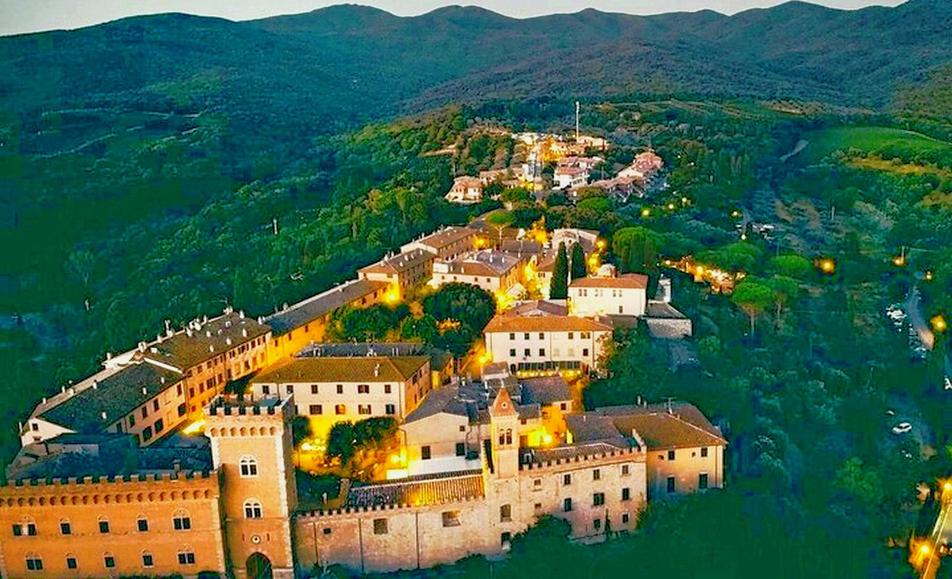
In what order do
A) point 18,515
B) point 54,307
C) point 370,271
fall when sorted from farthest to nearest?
point 54,307 < point 370,271 < point 18,515

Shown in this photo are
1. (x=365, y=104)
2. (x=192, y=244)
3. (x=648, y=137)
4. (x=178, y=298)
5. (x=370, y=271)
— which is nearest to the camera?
(x=370, y=271)

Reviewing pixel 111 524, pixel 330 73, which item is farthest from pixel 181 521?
pixel 330 73

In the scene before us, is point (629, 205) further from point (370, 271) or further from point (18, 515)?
point (18, 515)

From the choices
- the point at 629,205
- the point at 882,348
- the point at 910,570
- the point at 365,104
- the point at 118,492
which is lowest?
the point at 910,570

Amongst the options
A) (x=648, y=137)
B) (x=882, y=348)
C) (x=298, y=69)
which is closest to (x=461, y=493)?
(x=882, y=348)

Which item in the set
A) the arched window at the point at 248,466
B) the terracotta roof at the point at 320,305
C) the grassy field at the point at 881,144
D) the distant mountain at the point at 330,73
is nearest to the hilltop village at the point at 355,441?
the arched window at the point at 248,466

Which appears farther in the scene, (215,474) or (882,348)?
(882,348)
